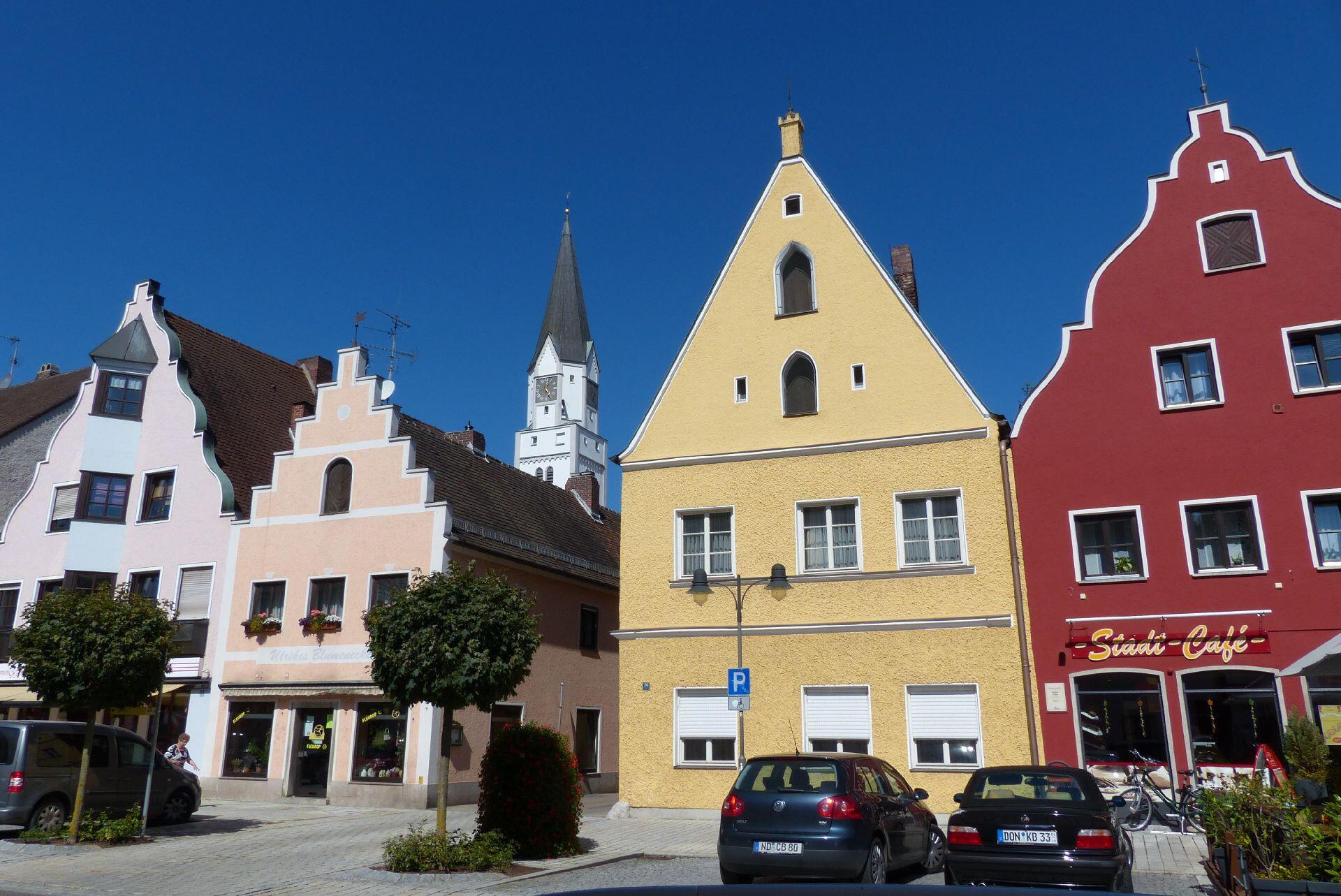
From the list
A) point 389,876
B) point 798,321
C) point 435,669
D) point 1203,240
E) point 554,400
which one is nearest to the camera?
point 389,876

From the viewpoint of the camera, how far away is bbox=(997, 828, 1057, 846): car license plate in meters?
10.7

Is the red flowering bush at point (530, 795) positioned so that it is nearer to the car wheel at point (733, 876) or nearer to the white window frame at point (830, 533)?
the car wheel at point (733, 876)

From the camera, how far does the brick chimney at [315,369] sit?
3728cm

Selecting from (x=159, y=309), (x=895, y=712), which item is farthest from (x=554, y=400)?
(x=895, y=712)

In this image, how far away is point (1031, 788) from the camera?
11430mm

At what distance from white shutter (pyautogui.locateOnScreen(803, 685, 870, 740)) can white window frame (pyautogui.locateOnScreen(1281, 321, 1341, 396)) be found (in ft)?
32.0

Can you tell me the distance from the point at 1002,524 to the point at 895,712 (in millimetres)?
4260

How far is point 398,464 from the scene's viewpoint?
26797 millimetres

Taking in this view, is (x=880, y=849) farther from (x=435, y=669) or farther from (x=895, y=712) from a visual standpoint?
(x=895, y=712)

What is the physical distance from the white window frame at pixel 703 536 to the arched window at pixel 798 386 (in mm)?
2582

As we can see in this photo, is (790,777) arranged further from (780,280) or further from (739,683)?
(780,280)

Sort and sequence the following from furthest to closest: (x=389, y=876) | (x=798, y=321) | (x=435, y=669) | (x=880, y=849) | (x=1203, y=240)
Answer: (x=798, y=321)
(x=1203, y=240)
(x=435, y=669)
(x=389, y=876)
(x=880, y=849)

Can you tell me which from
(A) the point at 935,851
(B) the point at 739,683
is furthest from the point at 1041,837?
(B) the point at 739,683

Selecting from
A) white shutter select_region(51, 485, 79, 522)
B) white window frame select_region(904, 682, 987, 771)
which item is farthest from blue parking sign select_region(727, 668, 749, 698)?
white shutter select_region(51, 485, 79, 522)
